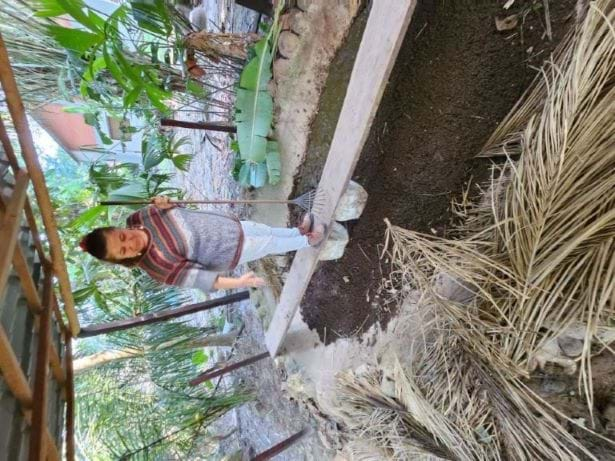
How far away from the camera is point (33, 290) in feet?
5.02

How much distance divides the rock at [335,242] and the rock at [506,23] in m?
1.01

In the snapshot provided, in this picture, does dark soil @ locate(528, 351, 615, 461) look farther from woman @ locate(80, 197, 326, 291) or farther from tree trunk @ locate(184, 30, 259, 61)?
tree trunk @ locate(184, 30, 259, 61)

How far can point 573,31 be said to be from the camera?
3.88ft

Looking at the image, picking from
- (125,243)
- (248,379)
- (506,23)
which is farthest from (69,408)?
(506,23)

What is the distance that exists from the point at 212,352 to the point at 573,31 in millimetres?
4167

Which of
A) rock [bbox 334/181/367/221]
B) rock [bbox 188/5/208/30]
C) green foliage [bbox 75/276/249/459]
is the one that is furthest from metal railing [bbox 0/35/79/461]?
rock [bbox 188/5/208/30]

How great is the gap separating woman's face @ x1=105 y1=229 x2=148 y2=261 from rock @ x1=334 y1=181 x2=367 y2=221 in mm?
842

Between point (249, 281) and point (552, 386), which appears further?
point (249, 281)

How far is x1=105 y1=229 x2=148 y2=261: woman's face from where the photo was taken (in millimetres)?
1384

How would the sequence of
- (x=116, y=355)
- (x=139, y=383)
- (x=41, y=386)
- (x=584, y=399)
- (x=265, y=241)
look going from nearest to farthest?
1. (x=584, y=399)
2. (x=41, y=386)
3. (x=265, y=241)
4. (x=116, y=355)
5. (x=139, y=383)

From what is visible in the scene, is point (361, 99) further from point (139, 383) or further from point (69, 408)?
point (139, 383)

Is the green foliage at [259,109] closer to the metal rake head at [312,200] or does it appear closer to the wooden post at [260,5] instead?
the wooden post at [260,5]

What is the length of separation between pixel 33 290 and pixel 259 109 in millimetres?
1330

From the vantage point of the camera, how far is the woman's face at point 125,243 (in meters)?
1.38
